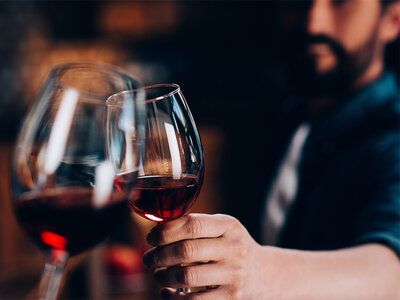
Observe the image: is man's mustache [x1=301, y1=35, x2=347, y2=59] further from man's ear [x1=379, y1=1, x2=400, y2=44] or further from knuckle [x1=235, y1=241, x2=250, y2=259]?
knuckle [x1=235, y1=241, x2=250, y2=259]

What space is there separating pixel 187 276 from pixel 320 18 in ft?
2.73

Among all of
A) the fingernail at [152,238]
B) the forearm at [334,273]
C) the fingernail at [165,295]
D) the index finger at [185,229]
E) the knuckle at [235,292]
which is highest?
the index finger at [185,229]

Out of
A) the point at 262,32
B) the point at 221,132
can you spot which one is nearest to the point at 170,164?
the point at 221,132

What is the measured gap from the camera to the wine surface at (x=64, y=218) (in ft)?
1.31

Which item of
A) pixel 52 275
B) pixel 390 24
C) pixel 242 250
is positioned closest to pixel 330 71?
pixel 390 24

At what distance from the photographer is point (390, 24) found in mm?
1143

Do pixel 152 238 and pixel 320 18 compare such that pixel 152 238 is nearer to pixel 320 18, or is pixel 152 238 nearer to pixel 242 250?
pixel 242 250

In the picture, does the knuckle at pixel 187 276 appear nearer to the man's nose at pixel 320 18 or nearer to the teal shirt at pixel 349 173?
the teal shirt at pixel 349 173

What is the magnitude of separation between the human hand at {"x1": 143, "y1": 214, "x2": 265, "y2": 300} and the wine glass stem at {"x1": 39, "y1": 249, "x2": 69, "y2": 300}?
0.08 meters

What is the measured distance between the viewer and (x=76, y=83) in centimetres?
55

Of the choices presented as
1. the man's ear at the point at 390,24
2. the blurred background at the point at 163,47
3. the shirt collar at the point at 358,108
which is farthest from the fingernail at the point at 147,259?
the blurred background at the point at 163,47

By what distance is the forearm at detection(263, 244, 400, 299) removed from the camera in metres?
0.48

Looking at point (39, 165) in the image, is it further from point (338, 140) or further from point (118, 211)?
point (338, 140)

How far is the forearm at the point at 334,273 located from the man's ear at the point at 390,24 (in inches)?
29.5
